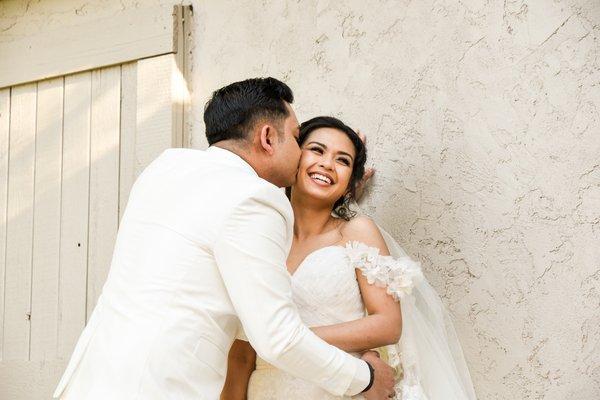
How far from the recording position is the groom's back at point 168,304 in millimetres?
2203

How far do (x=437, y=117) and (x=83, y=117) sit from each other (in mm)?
1999

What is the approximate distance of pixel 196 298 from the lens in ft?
7.45

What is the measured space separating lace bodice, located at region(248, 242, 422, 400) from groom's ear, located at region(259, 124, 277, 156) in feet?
1.87

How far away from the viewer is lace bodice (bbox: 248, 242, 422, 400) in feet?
9.48

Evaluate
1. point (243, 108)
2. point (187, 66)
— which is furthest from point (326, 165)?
point (187, 66)

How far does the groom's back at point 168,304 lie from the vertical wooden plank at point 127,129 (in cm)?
172

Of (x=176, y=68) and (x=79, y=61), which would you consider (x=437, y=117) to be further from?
(x=79, y=61)

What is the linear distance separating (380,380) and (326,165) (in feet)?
3.05

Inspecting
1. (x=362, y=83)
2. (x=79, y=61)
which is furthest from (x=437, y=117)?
(x=79, y=61)

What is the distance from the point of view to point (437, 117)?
335 centimetres

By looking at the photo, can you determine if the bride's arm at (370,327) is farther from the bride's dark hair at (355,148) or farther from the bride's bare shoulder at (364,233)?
the bride's dark hair at (355,148)

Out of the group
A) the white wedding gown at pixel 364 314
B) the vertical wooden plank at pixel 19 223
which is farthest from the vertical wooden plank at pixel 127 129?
the white wedding gown at pixel 364 314

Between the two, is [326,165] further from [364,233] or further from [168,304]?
[168,304]

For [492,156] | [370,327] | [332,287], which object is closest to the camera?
[370,327]
